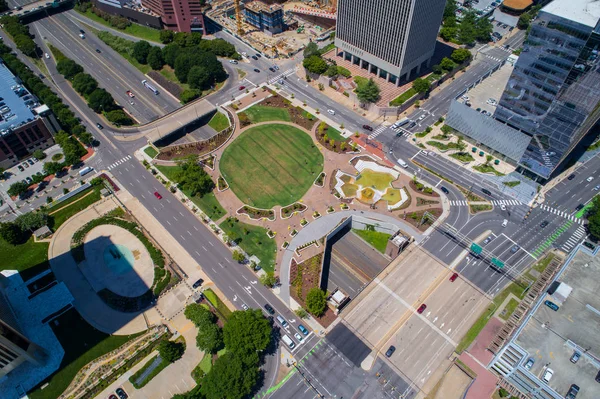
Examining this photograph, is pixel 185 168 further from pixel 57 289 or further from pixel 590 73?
pixel 590 73

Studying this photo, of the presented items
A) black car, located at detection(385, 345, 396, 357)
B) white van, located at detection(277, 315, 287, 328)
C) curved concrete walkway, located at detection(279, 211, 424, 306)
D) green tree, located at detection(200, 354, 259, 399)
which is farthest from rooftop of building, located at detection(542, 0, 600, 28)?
green tree, located at detection(200, 354, 259, 399)

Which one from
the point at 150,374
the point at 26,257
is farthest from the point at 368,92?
the point at 26,257

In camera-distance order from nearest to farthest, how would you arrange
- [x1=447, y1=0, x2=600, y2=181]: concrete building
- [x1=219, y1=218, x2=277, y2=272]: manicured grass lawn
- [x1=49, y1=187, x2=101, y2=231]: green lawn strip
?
1. [x1=447, y1=0, x2=600, y2=181]: concrete building
2. [x1=219, y1=218, x2=277, y2=272]: manicured grass lawn
3. [x1=49, y1=187, x2=101, y2=231]: green lawn strip

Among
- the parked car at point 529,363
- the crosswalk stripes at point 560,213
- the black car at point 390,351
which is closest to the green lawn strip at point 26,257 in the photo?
the black car at point 390,351

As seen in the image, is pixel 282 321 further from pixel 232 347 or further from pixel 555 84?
pixel 555 84

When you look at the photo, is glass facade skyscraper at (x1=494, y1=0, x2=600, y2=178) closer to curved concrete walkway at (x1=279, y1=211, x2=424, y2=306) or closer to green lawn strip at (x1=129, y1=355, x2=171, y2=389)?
curved concrete walkway at (x1=279, y1=211, x2=424, y2=306)
